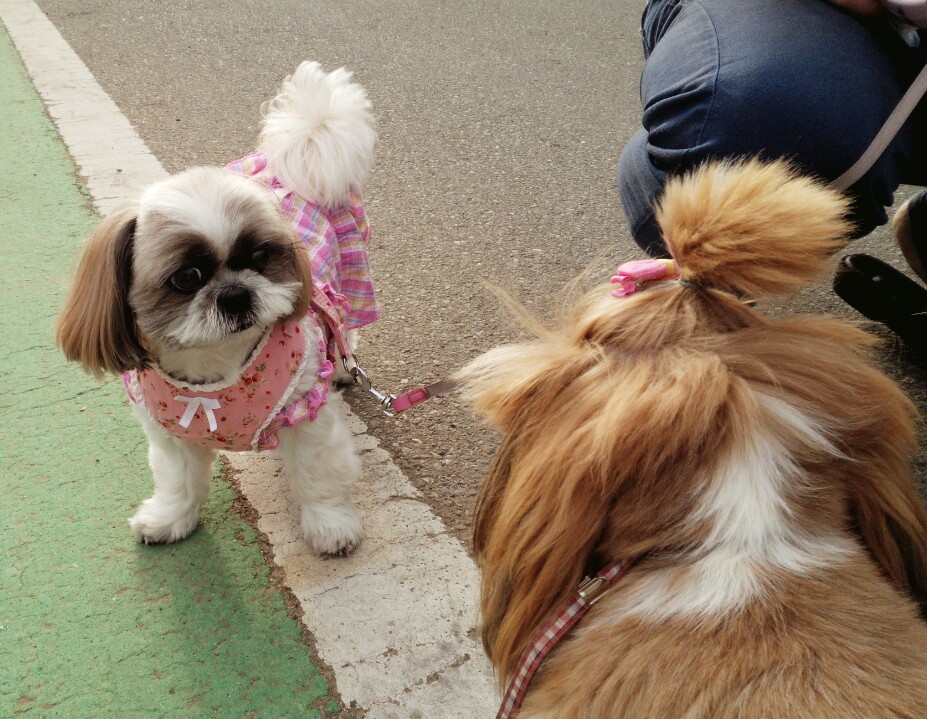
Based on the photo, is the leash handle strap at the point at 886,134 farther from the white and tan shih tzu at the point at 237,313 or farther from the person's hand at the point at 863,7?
the white and tan shih tzu at the point at 237,313

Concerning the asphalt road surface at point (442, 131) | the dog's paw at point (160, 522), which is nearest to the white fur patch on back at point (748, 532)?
the asphalt road surface at point (442, 131)

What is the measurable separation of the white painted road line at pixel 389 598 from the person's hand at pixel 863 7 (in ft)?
5.29

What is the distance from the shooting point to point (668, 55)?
2039 mm

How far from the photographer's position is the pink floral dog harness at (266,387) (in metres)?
1.93

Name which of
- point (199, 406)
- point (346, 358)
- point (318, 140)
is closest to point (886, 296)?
point (346, 358)

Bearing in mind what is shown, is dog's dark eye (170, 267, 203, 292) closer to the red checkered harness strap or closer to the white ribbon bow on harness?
the white ribbon bow on harness

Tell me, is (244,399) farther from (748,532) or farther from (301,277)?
(748,532)

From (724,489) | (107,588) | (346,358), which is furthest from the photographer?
(346,358)

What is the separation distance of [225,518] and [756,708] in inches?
65.3

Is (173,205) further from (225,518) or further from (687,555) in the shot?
(687,555)

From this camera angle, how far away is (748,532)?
1.04 m

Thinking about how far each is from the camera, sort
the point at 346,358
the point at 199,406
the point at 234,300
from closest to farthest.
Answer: the point at 234,300 < the point at 199,406 < the point at 346,358

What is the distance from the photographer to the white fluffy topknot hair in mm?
2344

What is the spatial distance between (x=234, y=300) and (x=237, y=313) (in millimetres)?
29
